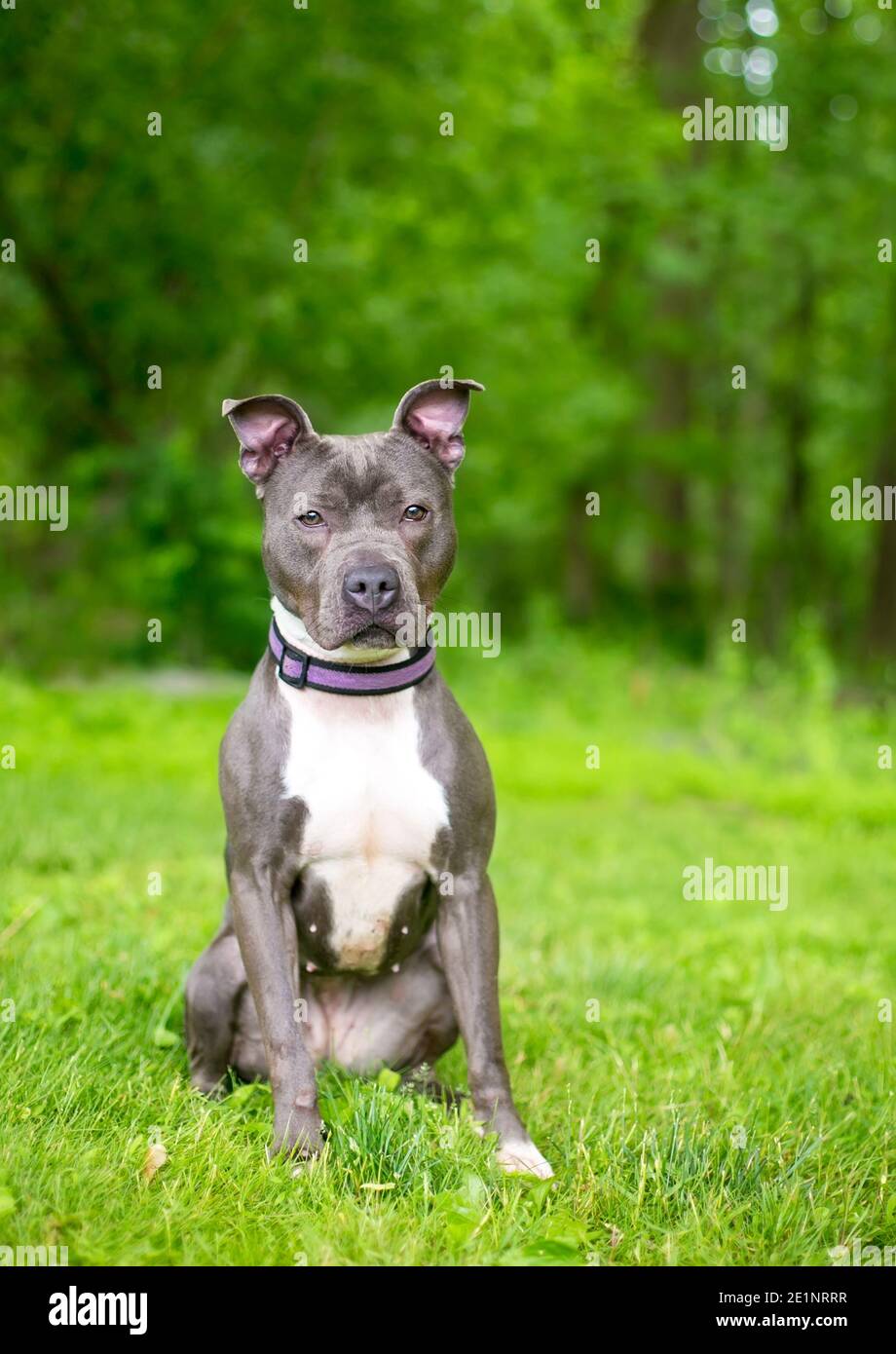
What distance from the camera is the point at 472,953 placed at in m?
3.36

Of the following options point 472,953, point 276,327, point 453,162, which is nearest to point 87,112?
point 276,327

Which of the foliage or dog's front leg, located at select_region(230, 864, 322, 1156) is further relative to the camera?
the foliage

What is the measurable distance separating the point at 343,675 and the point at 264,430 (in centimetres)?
66

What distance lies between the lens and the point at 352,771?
325 cm

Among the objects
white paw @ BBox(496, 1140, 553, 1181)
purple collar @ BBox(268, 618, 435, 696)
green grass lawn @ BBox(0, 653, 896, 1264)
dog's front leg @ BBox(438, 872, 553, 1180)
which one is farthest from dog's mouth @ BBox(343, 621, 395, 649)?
white paw @ BBox(496, 1140, 553, 1181)

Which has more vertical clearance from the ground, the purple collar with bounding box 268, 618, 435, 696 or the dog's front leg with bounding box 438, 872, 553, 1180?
the purple collar with bounding box 268, 618, 435, 696

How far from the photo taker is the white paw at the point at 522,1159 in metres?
3.11

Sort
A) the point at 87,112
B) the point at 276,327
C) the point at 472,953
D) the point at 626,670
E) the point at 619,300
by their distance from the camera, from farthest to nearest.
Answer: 1. the point at 619,300
2. the point at 626,670
3. the point at 276,327
4. the point at 87,112
5. the point at 472,953

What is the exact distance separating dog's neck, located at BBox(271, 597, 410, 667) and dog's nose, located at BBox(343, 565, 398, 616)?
0.48 ft

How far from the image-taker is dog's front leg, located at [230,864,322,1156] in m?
3.10

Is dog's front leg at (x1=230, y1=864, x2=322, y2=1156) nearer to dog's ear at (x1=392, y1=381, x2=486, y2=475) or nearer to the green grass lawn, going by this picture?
the green grass lawn
